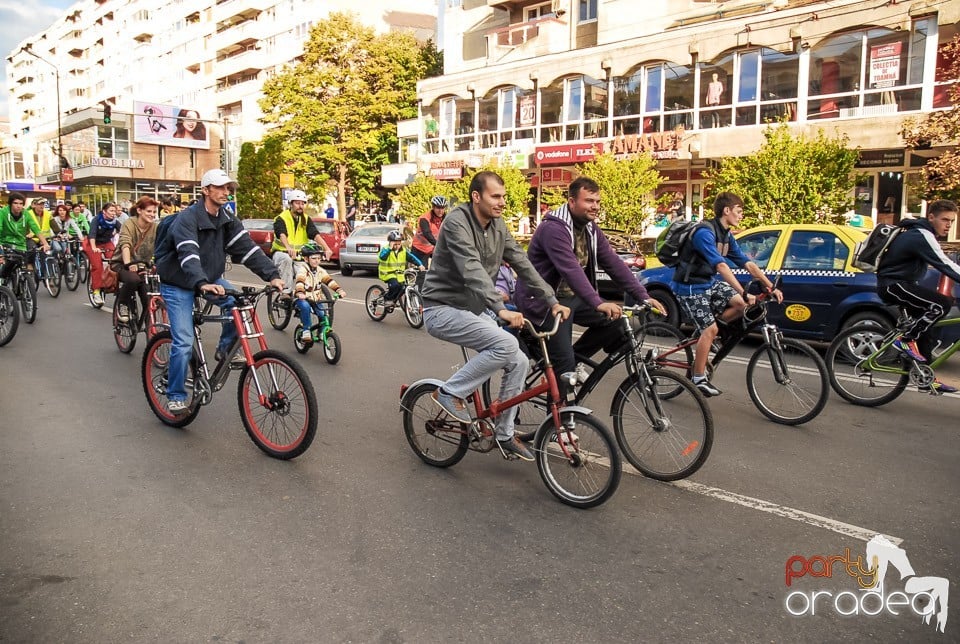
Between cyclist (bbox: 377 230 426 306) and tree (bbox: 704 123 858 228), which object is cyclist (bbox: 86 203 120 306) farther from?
tree (bbox: 704 123 858 228)

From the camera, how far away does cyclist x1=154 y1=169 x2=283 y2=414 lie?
5.75 metres

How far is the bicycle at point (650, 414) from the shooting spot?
15.5 feet

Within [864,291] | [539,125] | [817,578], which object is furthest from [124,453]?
A: [539,125]

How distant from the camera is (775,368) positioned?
6.35 metres

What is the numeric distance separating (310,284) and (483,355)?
5499mm

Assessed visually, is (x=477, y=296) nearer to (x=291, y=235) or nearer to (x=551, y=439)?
(x=551, y=439)

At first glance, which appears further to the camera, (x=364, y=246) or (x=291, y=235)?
(x=364, y=246)

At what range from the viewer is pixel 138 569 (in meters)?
3.66

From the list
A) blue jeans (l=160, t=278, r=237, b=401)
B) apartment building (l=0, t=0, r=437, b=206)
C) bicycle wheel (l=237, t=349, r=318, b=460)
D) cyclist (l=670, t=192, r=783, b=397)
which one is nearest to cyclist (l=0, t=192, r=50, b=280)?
blue jeans (l=160, t=278, r=237, b=401)

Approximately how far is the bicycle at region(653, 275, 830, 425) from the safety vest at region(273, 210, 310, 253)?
555 centimetres

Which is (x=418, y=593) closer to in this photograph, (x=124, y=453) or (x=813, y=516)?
(x=813, y=516)

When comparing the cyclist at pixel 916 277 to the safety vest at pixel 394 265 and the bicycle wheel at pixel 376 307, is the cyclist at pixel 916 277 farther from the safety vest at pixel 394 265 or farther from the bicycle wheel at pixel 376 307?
the bicycle wheel at pixel 376 307

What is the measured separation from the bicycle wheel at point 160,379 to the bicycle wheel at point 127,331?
3.30 meters

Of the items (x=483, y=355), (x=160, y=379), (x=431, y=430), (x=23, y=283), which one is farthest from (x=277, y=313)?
(x=483, y=355)
